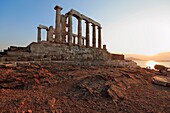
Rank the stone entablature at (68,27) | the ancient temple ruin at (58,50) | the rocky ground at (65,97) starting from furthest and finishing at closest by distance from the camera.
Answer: the stone entablature at (68,27) < the ancient temple ruin at (58,50) < the rocky ground at (65,97)

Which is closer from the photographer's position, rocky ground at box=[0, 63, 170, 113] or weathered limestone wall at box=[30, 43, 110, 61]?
rocky ground at box=[0, 63, 170, 113]

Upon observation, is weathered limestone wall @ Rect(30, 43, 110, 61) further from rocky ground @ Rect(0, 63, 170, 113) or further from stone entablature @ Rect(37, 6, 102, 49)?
rocky ground @ Rect(0, 63, 170, 113)

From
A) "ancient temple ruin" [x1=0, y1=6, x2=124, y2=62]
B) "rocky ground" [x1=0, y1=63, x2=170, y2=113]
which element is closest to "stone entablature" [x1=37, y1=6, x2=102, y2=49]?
"ancient temple ruin" [x1=0, y1=6, x2=124, y2=62]

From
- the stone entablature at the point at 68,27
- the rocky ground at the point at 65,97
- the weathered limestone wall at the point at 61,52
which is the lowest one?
the rocky ground at the point at 65,97

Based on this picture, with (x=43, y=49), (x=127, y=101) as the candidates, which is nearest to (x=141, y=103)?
(x=127, y=101)

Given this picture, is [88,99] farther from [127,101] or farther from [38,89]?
[38,89]

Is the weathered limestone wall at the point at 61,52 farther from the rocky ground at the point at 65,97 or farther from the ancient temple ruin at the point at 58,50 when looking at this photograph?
the rocky ground at the point at 65,97

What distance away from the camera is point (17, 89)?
207 inches

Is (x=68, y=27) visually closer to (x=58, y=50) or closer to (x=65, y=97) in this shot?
(x=58, y=50)

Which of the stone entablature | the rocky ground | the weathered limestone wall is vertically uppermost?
the stone entablature

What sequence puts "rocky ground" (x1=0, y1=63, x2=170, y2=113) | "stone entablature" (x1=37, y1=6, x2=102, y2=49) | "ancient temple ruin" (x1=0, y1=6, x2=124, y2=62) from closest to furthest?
1. "rocky ground" (x1=0, y1=63, x2=170, y2=113)
2. "ancient temple ruin" (x1=0, y1=6, x2=124, y2=62)
3. "stone entablature" (x1=37, y1=6, x2=102, y2=49)

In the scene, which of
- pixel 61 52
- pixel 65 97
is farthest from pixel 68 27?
pixel 65 97

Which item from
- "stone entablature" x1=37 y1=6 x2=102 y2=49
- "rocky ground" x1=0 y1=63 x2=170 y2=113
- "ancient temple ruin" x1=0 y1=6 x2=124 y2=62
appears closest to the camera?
"rocky ground" x1=0 y1=63 x2=170 y2=113

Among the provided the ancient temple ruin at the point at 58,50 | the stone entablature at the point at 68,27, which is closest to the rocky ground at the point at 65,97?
the ancient temple ruin at the point at 58,50
